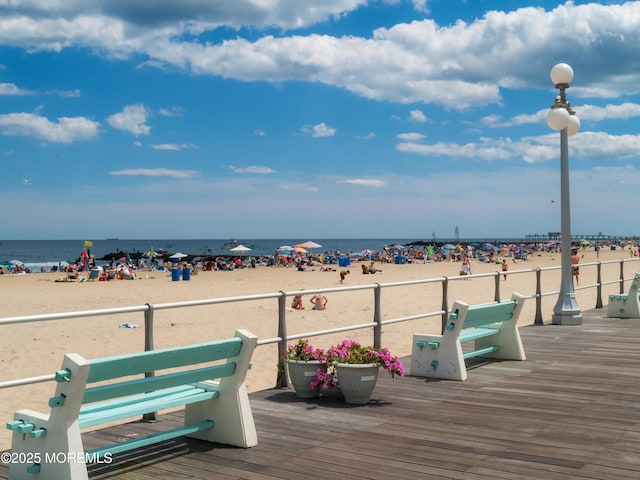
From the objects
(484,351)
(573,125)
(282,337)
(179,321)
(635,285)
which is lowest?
(179,321)

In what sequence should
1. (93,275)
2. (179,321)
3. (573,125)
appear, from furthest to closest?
(93,275) < (179,321) < (573,125)

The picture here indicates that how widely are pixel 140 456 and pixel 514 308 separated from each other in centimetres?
528

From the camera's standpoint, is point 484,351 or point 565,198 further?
point 565,198

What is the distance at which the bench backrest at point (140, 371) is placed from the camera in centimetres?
383

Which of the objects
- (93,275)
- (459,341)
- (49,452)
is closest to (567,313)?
(459,341)

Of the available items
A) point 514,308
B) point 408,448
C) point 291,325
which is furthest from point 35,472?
point 291,325

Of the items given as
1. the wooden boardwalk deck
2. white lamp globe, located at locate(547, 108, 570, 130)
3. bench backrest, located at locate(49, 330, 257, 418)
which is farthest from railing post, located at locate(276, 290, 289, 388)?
white lamp globe, located at locate(547, 108, 570, 130)

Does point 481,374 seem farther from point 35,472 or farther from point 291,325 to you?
point 291,325

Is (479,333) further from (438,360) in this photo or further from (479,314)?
(438,360)

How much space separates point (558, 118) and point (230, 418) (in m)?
9.07

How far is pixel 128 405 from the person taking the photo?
4.52 meters

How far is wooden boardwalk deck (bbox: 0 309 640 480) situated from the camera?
14.7 feet

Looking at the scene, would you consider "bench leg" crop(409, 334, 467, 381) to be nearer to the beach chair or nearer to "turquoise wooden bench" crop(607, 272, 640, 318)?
"turquoise wooden bench" crop(607, 272, 640, 318)

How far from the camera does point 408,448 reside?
495 cm
